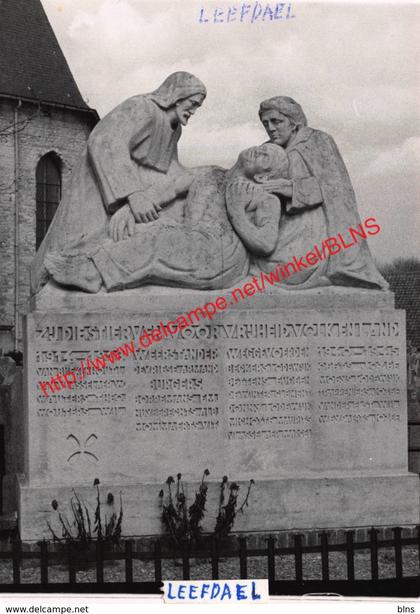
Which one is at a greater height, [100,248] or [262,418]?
[100,248]

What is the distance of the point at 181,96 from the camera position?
29.1 ft

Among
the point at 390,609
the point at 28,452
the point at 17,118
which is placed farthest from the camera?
the point at 17,118

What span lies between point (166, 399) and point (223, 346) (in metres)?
0.64

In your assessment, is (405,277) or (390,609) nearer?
(390,609)

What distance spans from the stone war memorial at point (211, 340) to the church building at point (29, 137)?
27833mm

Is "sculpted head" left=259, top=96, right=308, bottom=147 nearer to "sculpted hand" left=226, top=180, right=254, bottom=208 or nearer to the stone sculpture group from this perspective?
→ the stone sculpture group

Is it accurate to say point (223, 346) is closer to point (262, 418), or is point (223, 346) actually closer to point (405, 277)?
point (262, 418)

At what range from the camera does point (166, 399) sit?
8367mm

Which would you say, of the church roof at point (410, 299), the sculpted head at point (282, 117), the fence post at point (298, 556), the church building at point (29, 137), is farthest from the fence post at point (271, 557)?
the church building at point (29, 137)

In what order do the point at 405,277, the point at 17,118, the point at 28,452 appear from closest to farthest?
the point at 28,452, the point at 405,277, the point at 17,118

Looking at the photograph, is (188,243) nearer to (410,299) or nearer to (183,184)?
(183,184)

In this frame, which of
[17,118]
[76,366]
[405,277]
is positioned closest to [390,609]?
[76,366]

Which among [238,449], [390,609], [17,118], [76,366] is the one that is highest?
[17,118]

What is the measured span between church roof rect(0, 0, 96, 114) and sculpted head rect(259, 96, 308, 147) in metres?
28.5
